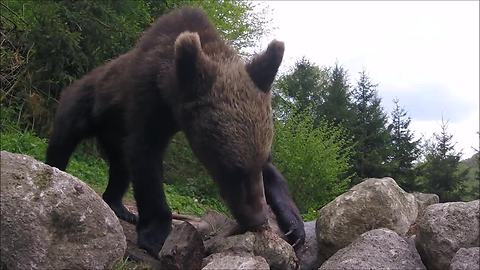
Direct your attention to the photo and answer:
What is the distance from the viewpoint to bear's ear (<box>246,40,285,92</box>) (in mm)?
4996

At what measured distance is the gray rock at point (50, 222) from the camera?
141 inches

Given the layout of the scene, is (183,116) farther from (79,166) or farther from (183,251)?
(79,166)

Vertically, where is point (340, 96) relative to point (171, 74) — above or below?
above

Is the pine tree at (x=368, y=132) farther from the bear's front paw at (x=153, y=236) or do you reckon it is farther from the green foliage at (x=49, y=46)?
the bear's front paw at (x=153, y=236)

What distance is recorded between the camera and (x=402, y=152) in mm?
30891

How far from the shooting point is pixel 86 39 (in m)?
17.1

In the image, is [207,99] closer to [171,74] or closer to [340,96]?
[171,74]

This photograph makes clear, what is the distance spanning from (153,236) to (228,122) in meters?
1.30

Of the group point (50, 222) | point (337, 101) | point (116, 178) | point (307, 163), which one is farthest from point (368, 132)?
point (50, 222)

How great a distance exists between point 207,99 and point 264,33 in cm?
2803

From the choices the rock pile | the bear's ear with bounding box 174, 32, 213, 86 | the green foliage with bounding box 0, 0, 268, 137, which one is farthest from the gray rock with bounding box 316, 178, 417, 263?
the green foliage with bounding box 0, 0, 268, 137

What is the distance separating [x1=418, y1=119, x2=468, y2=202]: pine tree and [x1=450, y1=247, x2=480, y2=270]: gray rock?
25952 mm

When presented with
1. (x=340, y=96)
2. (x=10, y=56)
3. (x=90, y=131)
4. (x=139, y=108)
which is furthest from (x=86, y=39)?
(x=340, y=96)

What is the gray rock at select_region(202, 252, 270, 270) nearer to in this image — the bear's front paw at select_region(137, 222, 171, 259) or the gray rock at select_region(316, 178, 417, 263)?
the bear's front paw at select_region(137, 222, 171, 259)
